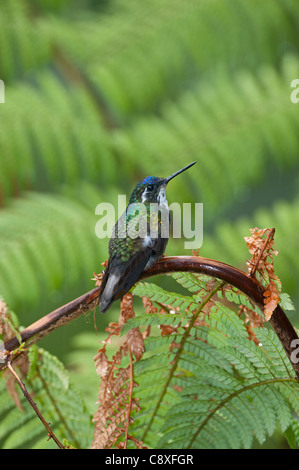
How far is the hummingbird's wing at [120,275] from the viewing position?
3.52 ft

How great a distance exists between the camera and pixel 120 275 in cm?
115

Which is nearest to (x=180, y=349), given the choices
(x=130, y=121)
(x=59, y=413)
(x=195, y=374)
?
(x=195, y=374)

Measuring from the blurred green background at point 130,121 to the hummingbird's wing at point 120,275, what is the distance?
1.57 metres

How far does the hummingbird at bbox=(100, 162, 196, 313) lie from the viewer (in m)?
1.11

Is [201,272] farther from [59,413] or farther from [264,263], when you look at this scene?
[59,413]

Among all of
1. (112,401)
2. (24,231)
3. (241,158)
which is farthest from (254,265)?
(241,158)

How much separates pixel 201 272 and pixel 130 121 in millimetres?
2676

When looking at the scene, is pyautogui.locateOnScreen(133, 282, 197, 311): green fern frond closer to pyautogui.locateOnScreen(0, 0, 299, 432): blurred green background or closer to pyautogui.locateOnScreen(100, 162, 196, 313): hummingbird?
pyautogui.locateOnScreen(100, 162, 196, 313): hummingbird

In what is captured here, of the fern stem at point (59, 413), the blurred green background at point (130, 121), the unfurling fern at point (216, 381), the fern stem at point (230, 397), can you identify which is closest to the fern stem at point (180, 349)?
the unfurling fern at point (216, 381)

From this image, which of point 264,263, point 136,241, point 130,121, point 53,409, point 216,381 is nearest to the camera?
point 264,263

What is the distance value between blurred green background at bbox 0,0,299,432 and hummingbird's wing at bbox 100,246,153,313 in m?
1.57

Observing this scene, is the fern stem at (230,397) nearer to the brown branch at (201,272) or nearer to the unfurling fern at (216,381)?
the unfurling fern at (216,381)

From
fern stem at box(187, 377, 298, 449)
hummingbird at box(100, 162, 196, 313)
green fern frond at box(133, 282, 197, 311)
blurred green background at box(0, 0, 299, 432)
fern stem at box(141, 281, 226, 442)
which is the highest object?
blurred green background at box(0, 0, 299, 432)

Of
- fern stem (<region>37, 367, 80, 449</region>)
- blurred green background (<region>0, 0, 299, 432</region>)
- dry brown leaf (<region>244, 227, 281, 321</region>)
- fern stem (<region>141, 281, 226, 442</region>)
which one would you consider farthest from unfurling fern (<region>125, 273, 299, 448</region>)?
blurred green background (<region>0, 0, 299, 432</region>)
